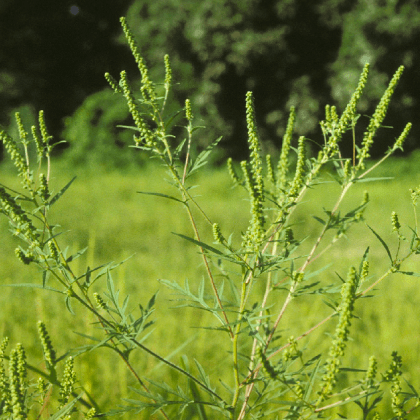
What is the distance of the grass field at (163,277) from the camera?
237cm

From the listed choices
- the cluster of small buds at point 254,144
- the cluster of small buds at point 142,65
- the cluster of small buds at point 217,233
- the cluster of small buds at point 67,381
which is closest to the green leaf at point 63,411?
the cluster of small buds at point 67,381

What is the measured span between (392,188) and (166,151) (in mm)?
9245

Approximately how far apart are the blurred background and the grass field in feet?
7.20

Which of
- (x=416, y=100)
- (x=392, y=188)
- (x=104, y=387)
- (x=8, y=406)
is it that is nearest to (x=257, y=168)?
(x=8, y=406)

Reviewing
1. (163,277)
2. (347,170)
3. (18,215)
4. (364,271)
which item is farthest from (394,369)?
(163,277)

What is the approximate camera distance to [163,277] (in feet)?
13.5

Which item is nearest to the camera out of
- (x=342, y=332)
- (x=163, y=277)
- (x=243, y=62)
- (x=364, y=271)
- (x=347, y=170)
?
(x=342, y=332)

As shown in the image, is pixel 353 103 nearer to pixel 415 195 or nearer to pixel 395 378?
pixel 415 195

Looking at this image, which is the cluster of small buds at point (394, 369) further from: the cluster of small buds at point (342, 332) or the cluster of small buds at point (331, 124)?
the cluster of small buds at point (331, 124)

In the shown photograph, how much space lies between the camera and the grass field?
2367mm

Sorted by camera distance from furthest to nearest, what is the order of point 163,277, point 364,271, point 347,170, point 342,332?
point 163,277
point 347,170
point 364,271
point 342,332

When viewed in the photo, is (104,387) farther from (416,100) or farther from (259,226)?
(416,100)

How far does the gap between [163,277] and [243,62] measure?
26.5 feet

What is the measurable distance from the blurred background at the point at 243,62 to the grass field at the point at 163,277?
7.20ft
